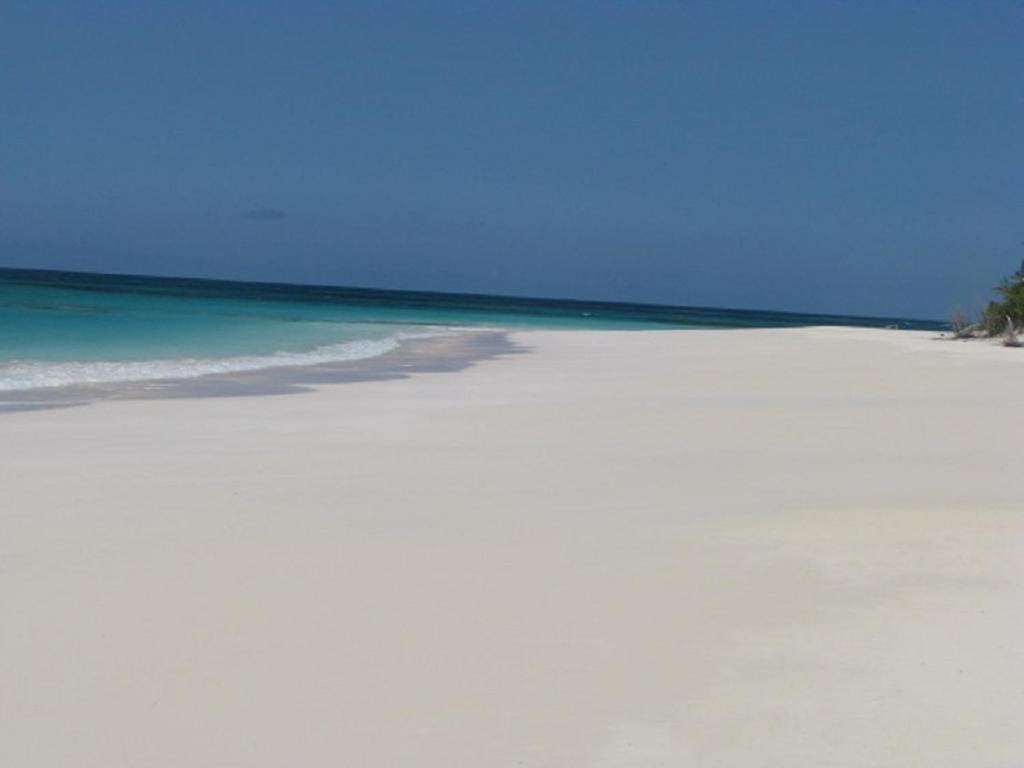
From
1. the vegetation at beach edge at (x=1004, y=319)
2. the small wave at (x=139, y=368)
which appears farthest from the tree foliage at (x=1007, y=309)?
the small wave at (x=139, y=368)

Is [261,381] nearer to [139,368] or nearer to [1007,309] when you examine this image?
[139,368]

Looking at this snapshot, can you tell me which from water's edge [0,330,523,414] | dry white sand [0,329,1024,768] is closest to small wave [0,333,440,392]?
water's edge [0,330,523,414]

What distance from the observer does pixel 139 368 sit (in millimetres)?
17891

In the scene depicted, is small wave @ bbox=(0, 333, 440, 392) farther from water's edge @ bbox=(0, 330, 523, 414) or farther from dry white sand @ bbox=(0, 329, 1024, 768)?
dry white sand @ bbox=(0, 329, 1024, 768)

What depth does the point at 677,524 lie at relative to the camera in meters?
6.21

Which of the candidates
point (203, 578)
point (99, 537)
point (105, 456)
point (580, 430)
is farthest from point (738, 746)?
point (580, 430)

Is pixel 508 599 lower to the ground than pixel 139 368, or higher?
higher

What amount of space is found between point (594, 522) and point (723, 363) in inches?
601

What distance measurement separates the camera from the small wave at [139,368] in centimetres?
1541

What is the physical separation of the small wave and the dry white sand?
6.04 metres

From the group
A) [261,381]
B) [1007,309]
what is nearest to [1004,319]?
[1007,309]

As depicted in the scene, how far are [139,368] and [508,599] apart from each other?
14331mm

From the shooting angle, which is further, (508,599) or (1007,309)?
(1007,309)

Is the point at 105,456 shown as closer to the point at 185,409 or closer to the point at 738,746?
the point at 185,409
